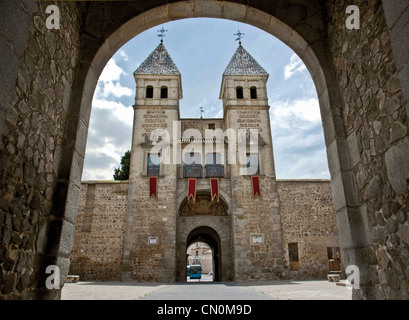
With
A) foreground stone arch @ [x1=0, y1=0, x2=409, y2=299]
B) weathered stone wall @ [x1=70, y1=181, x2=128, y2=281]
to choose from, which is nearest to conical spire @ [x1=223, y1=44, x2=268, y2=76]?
weathered stone wall @ [x1=70, y1=181, x2=128, y2=281]

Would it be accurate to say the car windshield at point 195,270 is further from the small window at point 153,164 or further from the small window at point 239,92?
the small window at point 239,92

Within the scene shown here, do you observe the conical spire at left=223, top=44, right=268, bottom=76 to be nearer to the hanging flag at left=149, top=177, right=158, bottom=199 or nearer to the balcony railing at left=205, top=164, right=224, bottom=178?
the balcony railing at left=205, top=164, right=224, bottom=178

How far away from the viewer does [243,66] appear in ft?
56.6

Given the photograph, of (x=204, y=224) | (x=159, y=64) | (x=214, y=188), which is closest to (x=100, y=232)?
(x=204, y=224)

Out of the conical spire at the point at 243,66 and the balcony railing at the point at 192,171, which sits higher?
the conical spire at the point at 243,66

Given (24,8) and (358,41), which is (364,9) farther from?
(24,8)

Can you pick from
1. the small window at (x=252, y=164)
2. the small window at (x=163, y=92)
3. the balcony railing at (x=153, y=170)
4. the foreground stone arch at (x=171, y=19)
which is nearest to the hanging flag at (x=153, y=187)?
the balcony railing at (x=153, y=170)

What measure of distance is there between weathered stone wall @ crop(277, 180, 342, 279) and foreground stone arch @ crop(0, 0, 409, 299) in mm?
11148

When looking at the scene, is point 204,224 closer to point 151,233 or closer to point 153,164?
point 151,233

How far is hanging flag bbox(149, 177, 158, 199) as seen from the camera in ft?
44.2

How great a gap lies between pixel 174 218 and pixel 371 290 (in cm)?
1115

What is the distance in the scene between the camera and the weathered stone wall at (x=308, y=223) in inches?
525
